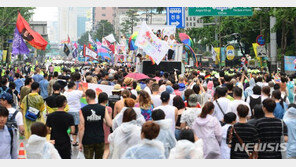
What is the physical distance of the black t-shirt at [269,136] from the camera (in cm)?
661

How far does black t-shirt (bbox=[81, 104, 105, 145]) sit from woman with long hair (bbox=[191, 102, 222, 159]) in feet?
5.15

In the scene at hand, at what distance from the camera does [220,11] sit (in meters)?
26.8

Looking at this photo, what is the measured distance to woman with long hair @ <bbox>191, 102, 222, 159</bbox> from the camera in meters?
7.13

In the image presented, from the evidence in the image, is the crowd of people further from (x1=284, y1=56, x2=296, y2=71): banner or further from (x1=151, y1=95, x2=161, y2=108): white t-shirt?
(x1=284, y1=56, x2=296, y2=71): banner

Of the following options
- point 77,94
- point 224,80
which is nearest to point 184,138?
point 77,94

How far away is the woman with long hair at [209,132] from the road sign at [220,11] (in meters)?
20.0

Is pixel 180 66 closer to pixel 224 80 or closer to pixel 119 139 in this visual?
pixel 224 80

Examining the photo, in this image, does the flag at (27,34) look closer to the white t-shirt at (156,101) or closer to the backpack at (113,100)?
the backpack at (113,100)

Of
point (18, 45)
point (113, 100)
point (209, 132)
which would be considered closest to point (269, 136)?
point (209, 132)

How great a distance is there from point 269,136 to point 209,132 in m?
0.89

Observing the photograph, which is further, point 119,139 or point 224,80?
point 224,80

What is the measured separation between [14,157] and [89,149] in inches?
53.8

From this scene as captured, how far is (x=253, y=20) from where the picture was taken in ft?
147

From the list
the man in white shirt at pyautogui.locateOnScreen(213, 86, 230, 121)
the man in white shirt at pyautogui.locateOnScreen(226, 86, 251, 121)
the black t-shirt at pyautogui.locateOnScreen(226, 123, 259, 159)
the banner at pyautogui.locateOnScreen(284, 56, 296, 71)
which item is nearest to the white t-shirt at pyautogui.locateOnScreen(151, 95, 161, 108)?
the man in white shirt at pyautogui.locateOnScreen(213, 86, 230, 121)
